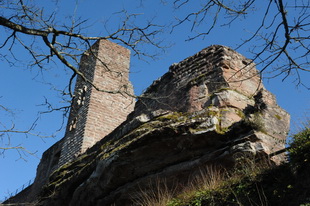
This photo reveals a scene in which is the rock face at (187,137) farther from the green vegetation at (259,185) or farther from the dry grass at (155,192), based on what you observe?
the green vegetation at (259,185)

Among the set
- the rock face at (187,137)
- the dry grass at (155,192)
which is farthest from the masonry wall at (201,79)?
the dry grass at (155,192)

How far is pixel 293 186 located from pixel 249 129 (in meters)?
1.43

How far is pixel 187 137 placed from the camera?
5281 mm

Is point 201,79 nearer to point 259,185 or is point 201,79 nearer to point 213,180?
point 213,180

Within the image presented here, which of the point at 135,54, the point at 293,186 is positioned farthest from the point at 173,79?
the point at 293,186

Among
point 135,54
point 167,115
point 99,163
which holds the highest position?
point 135,54

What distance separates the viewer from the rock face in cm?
513

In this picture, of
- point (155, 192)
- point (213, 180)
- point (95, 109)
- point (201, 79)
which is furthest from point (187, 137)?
point (95, 109)

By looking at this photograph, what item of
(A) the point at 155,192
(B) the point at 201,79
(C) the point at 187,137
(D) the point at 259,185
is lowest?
(D) the point at 259,185

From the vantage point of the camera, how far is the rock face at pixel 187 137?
5.13 m

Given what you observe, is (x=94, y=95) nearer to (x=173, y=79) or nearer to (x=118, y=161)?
(x=173, y=79)

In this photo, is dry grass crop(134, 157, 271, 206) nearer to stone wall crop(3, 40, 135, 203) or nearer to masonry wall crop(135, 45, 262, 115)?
masonry wall crop(135, 45, 262, 115)

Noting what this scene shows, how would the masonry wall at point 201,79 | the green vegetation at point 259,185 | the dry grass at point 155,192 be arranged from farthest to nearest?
1. the masonry wall at point 201,79
2. the dry grass at point 155,192
3. the green vegetation at point 259,185

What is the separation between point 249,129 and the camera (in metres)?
5.07
